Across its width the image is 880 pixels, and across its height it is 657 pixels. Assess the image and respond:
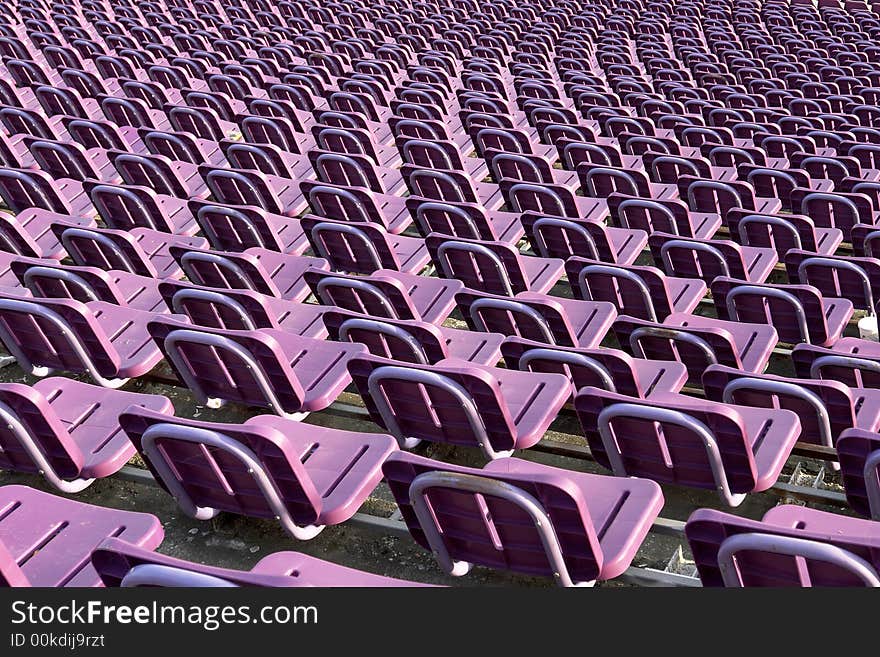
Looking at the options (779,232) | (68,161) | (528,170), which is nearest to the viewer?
(779,232)

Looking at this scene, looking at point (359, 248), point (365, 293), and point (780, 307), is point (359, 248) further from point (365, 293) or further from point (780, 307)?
point (780, 307)

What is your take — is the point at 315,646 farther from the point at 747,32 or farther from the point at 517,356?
the point at 747,32

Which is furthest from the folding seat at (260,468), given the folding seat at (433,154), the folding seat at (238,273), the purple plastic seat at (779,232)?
the folding seat at (433,154)

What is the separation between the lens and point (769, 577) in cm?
341

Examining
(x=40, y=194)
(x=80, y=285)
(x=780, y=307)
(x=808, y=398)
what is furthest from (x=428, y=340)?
(x=40, y=194)

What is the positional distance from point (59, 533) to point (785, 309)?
3.86m

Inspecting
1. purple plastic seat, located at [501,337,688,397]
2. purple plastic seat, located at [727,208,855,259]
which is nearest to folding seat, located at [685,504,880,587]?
purple plastic seat, located at [501,337,688,397]

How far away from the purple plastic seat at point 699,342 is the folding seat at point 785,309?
0.58ft

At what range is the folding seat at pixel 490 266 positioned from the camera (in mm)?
6266

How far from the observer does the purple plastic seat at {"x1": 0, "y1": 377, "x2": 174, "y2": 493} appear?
4.21 meters

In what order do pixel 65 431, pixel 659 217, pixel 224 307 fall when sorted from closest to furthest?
pixel 65 431 < pixel 224 307 < pixel 659 217

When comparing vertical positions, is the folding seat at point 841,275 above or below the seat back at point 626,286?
below

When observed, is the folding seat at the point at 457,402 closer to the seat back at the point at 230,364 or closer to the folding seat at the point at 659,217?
the seat back at the point at 230,364

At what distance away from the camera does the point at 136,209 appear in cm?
723
